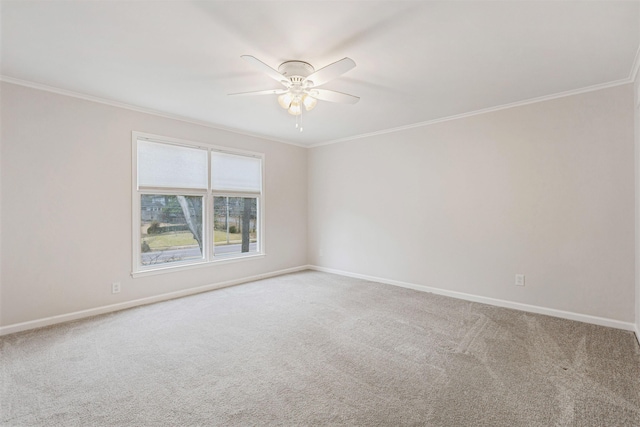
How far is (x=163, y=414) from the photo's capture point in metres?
1.79

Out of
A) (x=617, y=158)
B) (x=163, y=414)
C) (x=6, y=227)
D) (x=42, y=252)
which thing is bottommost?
(x=163, y=414)

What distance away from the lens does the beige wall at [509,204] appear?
9.91ft

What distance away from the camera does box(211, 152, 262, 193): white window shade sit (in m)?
4.61

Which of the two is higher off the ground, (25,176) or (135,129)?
(135,129)

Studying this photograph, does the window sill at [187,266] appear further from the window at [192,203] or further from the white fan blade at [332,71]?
the white fan blade at [332,71]

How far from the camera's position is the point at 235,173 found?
485 centimetres

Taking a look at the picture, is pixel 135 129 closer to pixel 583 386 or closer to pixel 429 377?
pixel 429 377

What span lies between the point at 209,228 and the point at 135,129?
64.7 inches

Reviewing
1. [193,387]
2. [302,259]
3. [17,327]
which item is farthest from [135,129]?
[302,259]

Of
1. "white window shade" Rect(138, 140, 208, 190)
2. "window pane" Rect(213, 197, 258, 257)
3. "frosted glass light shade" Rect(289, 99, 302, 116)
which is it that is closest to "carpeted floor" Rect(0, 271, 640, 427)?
"window pane" Rect(213, 197, 258, 257)

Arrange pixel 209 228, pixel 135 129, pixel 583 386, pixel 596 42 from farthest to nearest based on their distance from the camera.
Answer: pixel 209 228, pixel 135 129, pixel 596 42, pixel 583 386

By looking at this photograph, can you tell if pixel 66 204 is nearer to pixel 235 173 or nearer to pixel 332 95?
pixel 235 173

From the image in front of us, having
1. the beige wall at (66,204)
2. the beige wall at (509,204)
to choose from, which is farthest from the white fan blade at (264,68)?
the beige wall at (509,204)

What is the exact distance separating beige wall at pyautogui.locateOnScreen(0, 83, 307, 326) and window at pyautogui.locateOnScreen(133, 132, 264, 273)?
A: 0.55 ft
